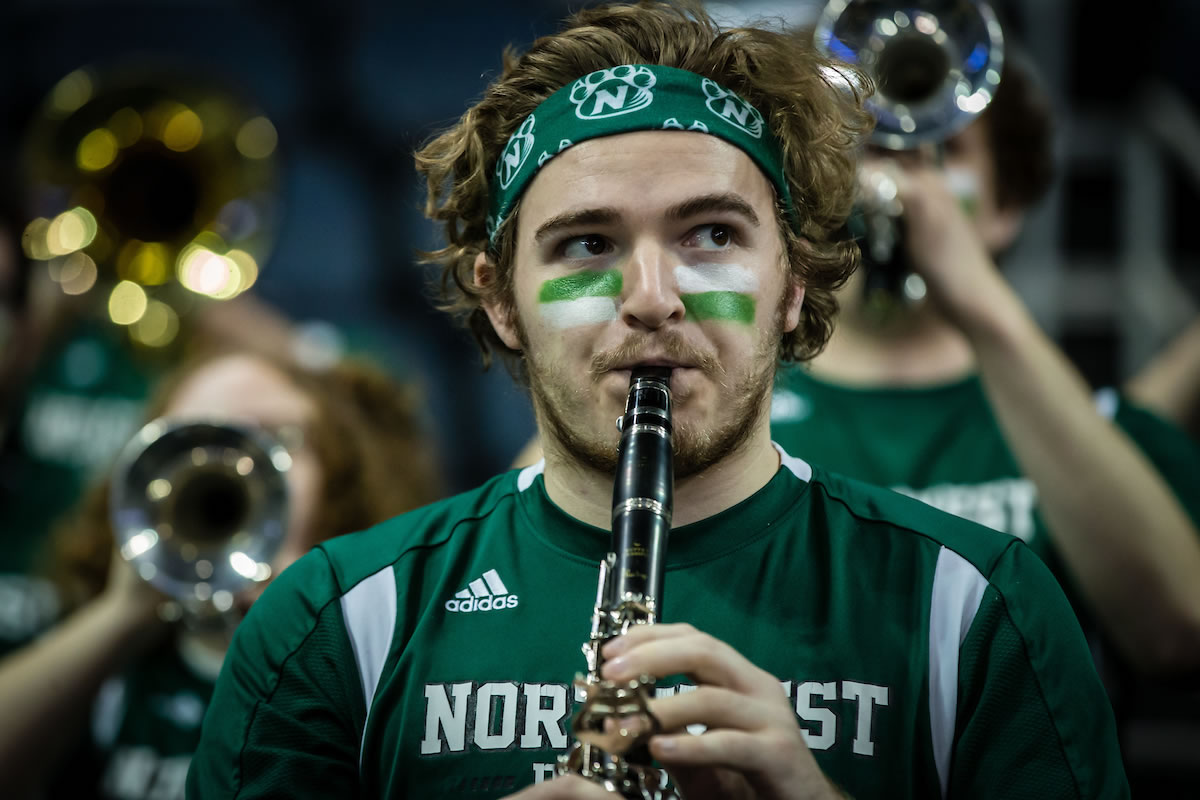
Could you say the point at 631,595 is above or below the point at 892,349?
below

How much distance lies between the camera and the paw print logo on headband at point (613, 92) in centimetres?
194

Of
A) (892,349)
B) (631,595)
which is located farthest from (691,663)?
(892,349)

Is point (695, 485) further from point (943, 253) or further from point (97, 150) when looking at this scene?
point (97, 150)

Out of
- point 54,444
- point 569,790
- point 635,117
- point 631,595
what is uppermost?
point 54,444

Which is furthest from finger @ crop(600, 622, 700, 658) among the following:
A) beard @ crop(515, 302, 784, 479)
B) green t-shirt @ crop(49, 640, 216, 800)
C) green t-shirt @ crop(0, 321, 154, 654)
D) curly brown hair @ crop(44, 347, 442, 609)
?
green t-shirt @ crop(0, 321, 154, 654)

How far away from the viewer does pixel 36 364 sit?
4.89m

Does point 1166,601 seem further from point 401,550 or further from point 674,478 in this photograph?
point 401,550

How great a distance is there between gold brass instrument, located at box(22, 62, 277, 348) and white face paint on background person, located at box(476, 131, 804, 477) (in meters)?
3.13

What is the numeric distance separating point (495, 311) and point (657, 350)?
412 millimetres

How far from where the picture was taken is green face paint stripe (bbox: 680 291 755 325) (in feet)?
6.10

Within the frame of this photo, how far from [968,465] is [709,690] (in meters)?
1.75

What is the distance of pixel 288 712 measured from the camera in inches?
74.2

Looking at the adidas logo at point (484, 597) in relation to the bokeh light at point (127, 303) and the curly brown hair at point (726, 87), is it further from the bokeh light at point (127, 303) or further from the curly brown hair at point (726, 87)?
the bokeh light at point (127, 303)

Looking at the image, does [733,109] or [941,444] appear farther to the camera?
[941,444]
